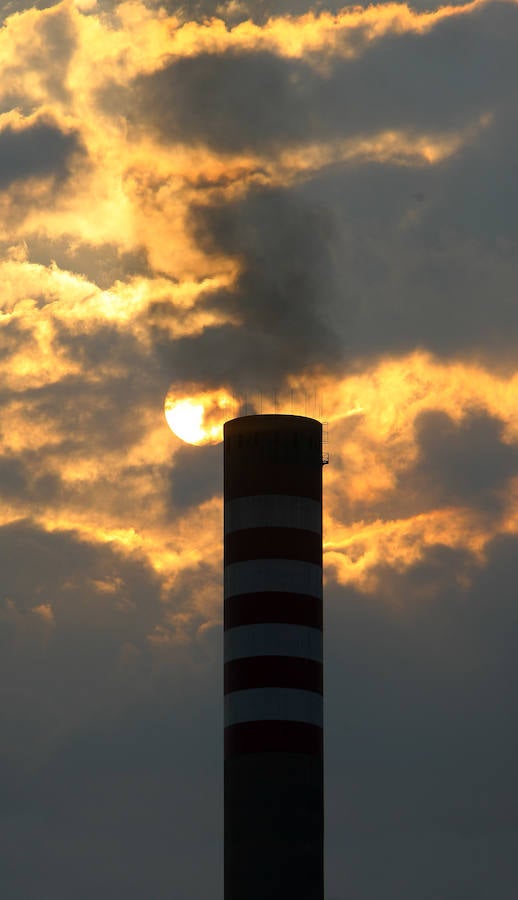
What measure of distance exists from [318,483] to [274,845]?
13936mm

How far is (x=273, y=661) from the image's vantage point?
8969 centimetres

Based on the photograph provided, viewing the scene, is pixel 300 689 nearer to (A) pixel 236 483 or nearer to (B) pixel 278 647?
(B) pixel 278 647

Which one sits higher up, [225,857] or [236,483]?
[236,483]

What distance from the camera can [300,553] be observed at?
299ft

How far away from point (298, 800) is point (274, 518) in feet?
34.5

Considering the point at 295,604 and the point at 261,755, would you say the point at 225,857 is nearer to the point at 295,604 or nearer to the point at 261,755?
the point at 261,755

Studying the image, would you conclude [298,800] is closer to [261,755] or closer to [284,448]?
[261,755]

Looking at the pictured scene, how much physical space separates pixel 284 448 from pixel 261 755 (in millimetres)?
11665

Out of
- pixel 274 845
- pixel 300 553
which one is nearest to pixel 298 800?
pixel 274 845

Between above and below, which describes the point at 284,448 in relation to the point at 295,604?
above

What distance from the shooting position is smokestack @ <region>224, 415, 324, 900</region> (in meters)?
88.2

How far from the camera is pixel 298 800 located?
8862cm

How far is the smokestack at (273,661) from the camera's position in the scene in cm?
8825

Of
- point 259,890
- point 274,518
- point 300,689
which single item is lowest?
point 259,890
